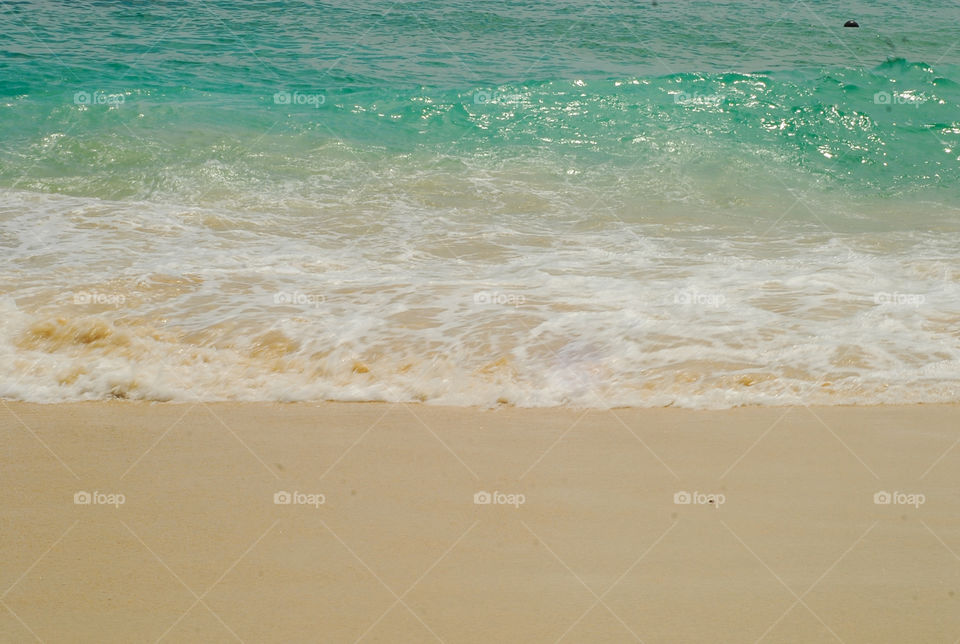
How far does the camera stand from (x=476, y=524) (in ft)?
11.9

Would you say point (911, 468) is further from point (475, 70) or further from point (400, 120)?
point (475, 70)

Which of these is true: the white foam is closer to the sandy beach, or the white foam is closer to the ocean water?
the ocean water

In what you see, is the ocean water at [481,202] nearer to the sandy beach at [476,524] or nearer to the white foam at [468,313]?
the white foam at [468,313]

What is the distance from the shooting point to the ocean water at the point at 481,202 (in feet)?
17.0

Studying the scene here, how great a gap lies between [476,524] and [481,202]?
18.9 ft

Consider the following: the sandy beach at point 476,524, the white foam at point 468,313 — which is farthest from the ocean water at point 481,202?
the sandy beach at point 476,524

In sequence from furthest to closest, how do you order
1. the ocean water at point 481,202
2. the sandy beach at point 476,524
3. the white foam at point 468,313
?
the ocean water at point 481,202
the white foam at point 468,313
the sandy beach at point 476,524

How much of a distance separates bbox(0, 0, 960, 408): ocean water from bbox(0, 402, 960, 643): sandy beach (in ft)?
1.30

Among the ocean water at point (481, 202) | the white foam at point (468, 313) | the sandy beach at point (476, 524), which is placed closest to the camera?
the sandy beach at point (476, 524)

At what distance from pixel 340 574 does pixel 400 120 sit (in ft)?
30.5

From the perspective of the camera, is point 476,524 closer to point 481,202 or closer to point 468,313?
point 468,313

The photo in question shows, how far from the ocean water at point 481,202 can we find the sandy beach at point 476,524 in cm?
40

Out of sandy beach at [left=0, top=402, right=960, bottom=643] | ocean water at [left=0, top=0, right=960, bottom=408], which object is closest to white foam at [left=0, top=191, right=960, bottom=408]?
ocean water at [left=0, top=0, right=960, bottom=408]

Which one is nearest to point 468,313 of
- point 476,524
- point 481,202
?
point 476,524
